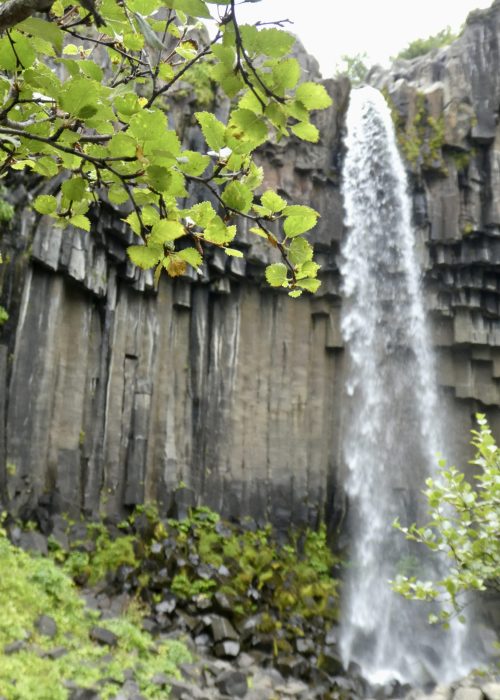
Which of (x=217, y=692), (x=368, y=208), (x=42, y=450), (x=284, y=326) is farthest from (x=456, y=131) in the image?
(x=217, y=692)

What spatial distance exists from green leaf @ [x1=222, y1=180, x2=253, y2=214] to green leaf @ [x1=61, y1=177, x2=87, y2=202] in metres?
0.39

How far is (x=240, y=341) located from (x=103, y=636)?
878 centimetres

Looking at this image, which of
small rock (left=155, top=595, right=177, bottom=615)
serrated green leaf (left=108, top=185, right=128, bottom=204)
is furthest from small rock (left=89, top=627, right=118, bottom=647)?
serrated green leaf (left=108, top=185, right=128, bottom=204)

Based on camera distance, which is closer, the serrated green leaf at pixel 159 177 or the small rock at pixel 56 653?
the serrated green leaf at pixel 159 177

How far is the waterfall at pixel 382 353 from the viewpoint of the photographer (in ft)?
52.7

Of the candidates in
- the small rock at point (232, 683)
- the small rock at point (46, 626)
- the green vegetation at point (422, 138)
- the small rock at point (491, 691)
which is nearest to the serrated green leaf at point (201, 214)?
the small rock at point (491, 691)

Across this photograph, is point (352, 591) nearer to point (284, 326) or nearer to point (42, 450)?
point (284, 326)

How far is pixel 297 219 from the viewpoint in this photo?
1.55 meters

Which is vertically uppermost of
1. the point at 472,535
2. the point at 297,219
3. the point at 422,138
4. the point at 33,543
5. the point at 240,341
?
the point at 422,138

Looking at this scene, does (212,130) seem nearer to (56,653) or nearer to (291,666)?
(56,653)

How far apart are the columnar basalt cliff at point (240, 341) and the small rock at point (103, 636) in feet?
9.71

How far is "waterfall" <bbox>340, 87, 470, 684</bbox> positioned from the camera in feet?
52.7

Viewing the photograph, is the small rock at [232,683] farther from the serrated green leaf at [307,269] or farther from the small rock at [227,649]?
the serrated green leaf at [307,269]

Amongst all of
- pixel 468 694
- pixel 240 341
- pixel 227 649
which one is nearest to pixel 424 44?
pixel 240 341
